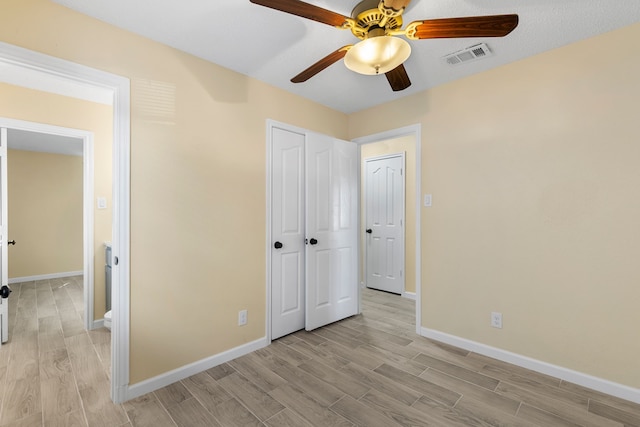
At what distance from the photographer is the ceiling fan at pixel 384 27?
4.29 feet

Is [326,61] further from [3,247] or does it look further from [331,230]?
[3,247]

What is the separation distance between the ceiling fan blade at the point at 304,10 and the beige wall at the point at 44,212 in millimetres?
6190

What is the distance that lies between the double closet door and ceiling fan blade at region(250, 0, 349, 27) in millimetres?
1403

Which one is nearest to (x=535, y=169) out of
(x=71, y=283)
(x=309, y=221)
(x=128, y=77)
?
(x=309, y=221)

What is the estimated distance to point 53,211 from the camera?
209 inches

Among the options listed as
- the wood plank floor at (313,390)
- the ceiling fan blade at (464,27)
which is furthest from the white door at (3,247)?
the ceiling fan blade at (464,27)

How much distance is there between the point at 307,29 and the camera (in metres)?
1.87

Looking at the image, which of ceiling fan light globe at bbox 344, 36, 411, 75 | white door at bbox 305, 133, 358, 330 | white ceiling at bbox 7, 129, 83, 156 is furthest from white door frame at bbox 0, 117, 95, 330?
ceiling fan light globe at bbox 344, 36, 411, 75

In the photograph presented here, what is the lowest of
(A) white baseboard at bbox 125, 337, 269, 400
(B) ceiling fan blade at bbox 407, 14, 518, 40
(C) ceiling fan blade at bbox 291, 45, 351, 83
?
(A) white baseboard at bbox 125, 337, 269, 400

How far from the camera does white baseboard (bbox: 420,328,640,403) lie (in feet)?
6.13

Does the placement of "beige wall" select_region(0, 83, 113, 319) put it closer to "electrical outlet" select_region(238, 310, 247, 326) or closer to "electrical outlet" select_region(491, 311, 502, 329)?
"electrical outlet" select_region(238, 310, 247, 326)

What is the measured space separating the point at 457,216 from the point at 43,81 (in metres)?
4.04

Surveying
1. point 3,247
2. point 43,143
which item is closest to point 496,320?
point 3,247

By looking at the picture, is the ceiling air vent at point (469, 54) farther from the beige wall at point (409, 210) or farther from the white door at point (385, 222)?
the white door at point (385, 222)
